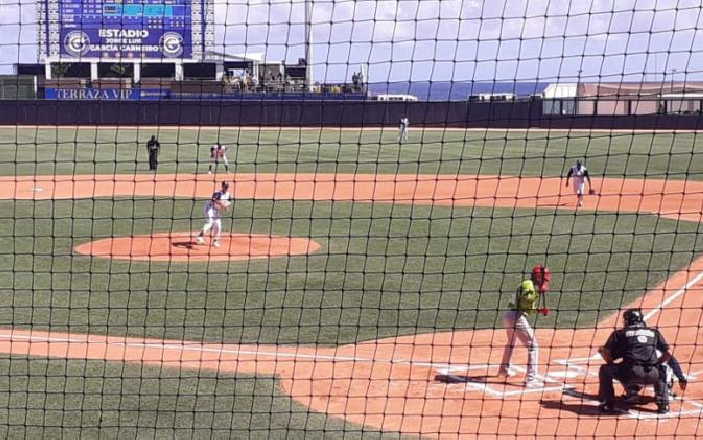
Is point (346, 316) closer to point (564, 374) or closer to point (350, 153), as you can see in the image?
point (564, 374)

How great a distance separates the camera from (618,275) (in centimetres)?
1678

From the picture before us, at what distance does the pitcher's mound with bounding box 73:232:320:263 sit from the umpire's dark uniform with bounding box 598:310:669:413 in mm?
8538

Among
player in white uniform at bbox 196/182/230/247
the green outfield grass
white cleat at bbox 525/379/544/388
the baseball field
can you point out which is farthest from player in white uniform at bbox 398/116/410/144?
white cleat at bbox 525/379/544/388

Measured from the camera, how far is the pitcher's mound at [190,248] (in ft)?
58.8

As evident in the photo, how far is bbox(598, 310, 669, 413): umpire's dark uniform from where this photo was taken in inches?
377

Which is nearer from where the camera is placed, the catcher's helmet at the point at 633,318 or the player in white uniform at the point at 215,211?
the catcher's helmet at the point at 633,318

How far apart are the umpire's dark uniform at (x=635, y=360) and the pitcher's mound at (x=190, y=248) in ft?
28.0

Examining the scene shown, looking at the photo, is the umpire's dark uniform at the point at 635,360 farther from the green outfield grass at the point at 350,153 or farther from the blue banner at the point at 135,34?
the blue banner at the point at 135,34

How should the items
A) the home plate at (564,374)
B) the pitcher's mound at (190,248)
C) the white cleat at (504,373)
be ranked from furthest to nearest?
the pitcher's mound at (190,248)
the home plate at (564,374)
the white cleat at (504,373)

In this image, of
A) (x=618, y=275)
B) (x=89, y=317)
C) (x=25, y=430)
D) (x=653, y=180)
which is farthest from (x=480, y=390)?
(x=653, y=180)

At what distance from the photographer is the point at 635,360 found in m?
9.62

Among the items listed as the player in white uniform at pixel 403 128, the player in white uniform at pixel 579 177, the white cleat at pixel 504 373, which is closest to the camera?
the white cleat at pixel 504 373

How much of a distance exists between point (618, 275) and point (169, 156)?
88.9 feet

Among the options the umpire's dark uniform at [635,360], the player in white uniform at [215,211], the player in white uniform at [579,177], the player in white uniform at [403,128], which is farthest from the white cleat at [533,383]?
the player in white uniform at [579,177]
